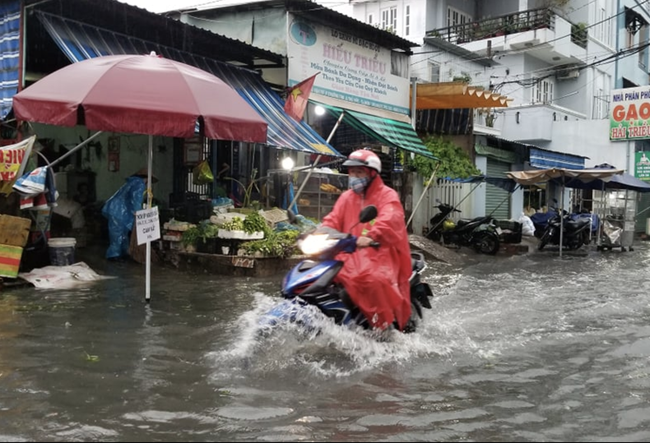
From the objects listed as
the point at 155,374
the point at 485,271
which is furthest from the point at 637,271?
the point at 155,374

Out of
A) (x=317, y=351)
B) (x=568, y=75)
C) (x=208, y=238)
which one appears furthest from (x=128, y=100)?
(x=568, y=75)

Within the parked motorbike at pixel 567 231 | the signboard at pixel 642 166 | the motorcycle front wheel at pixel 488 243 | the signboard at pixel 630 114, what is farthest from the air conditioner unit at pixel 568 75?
the motorcycle front wheel at pixel 488 243

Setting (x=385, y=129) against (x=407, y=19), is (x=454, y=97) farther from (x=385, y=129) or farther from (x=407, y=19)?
(x=407, y=19)

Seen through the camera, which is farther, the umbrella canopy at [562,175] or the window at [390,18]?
the window at [390,18]

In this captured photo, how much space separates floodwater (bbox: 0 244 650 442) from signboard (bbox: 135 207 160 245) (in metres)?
0.83

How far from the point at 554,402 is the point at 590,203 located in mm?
26412

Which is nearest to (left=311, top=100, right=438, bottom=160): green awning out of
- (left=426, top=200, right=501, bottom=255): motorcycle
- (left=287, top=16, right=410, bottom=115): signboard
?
(left=287, top=16, right=410, bottom=115): signboard

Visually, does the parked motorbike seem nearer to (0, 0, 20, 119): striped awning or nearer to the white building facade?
the white building facade

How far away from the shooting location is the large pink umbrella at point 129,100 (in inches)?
272

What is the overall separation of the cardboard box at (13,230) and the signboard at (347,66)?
754 cm

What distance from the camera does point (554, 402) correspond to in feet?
14.5

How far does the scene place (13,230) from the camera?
806 centimetres

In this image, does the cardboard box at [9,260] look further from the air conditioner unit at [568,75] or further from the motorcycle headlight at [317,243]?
the air conditioner unit at [568,75]

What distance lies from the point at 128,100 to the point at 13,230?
2605mm
